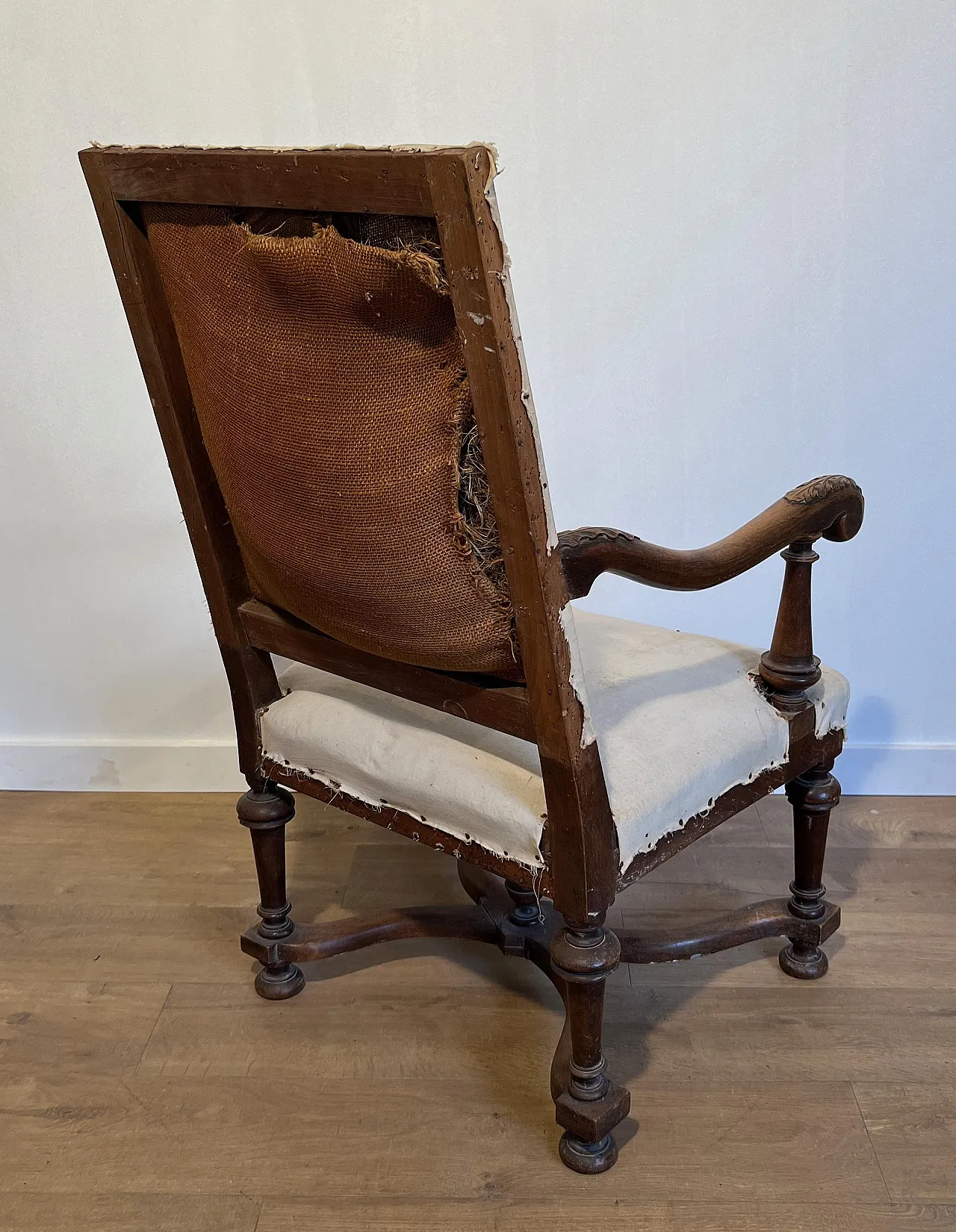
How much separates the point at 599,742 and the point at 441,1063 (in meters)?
0.54

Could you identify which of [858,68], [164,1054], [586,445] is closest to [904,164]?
[858,68]

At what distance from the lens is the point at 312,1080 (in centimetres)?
→ 139

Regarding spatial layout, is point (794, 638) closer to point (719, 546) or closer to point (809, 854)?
point (719, 546)

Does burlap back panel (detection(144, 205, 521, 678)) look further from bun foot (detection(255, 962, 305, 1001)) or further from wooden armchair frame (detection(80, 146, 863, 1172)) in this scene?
bun foot (detection(255, 962, 305, 1001))

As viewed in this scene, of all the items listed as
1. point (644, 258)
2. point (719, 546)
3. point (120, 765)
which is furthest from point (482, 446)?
point (120, 765)

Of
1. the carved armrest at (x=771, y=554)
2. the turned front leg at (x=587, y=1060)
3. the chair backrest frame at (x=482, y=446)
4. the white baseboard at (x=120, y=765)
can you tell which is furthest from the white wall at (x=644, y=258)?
the turned front leg at (x=587, y=1060)

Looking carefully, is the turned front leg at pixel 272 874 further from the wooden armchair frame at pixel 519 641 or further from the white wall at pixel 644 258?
the white wall at pixel 644 258

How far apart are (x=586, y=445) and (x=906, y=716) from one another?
29.0 inches

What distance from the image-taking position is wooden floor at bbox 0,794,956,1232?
1.22 m

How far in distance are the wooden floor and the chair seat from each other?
393 mm

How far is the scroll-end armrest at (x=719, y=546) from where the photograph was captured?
3.29ft

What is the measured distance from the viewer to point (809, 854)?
1.45 meters

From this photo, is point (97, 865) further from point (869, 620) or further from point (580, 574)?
point (869, 620)

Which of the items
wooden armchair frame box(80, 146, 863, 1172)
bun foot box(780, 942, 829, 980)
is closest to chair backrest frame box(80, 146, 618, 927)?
wooden armchair frame box(80, 146, 863, 1172)
